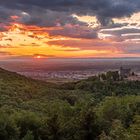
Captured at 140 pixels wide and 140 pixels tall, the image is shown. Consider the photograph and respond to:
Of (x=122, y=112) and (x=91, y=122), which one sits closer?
(x=91, y=122)

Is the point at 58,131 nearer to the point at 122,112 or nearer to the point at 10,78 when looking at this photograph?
the point at 122,112

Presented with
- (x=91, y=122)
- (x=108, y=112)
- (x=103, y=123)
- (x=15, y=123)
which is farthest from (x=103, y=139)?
(x=108, y=112)

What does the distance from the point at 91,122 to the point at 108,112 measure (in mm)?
13164

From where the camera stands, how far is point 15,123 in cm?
3466

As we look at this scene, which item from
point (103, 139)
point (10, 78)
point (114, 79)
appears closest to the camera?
point (103, 139)

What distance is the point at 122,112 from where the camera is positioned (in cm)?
4403

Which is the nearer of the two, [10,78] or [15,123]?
[15,123]

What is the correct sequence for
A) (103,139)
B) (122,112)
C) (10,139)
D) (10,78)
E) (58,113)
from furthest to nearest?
(10,78), (122,112), (58,113), (10,139), (103,139)

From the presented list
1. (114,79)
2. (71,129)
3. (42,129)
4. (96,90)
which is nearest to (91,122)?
(71,129)

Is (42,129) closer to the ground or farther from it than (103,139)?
closer to the ground

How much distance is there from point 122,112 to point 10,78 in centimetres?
8036

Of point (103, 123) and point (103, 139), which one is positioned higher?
point (103, 139)

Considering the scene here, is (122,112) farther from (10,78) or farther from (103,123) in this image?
(10,78)

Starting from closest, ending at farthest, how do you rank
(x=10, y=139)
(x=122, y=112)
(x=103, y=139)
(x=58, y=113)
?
(x=103, y=139) < (x=10, y=139) < (x=58, y=113) < (x=122, y=112)
